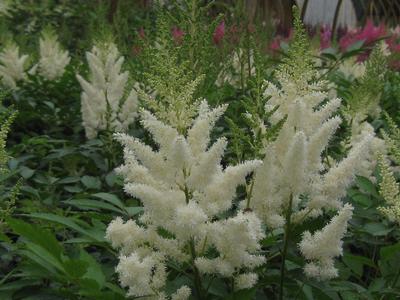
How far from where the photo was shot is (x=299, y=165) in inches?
61.8

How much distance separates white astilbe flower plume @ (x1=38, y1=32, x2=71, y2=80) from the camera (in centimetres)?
434

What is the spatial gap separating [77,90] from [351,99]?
6.78ft

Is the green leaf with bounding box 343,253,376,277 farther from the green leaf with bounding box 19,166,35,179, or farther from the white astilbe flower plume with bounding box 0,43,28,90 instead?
the white astilbe flower plume with bounding box 0,43,28,90

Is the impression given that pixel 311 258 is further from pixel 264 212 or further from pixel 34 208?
pixel 34 208

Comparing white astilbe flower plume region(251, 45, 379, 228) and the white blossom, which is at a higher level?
white astilbe flower plume region(251, 45, 379, 228)

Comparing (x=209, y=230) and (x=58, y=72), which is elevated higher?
(x=58, y=72)

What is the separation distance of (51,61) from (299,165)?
121 inches

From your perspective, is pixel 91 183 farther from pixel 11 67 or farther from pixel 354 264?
pixel 11 67

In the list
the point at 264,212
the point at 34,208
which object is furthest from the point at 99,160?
the point at 264,212

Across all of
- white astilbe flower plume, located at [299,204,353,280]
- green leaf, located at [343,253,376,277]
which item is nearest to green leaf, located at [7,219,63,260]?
white astilbe flower plume, located at [299,204,353,280]

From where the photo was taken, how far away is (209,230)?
157 cm

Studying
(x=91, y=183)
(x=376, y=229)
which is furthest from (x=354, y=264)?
(x=91, y=183)

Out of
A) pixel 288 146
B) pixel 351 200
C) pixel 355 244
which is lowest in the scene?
pixel 355 244

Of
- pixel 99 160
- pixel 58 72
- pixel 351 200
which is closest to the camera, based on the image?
pixel 351 200
